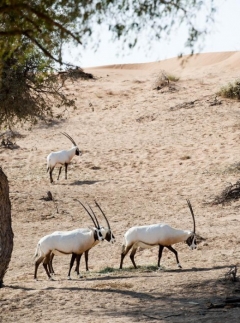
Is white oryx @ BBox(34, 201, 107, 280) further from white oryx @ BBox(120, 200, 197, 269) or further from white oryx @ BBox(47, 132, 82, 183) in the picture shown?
white oryx @ BBox(47, 132, 82, 183)

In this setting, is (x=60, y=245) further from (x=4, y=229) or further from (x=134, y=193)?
(x=134, y=193)

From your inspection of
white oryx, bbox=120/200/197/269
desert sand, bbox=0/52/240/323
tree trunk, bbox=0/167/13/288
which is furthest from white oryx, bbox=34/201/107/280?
tree trunk, bbox=0/167/13/288

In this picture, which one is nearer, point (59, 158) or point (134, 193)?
point (134, 193)

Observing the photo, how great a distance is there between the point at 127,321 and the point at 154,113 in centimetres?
2122

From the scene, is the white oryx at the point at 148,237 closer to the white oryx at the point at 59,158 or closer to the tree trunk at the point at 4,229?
the tree trunk at the point at 4,229

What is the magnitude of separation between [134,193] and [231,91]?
1050 cm

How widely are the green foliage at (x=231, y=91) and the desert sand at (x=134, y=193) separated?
434 mm

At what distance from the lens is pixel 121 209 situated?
19047 millimetres

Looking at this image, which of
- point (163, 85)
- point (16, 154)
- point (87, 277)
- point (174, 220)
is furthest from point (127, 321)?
point (163, 85)

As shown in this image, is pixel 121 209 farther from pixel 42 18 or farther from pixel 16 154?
pixel 42 18

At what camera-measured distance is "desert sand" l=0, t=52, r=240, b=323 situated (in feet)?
33.7

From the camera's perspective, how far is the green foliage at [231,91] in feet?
98.3

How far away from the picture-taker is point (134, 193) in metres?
20.9

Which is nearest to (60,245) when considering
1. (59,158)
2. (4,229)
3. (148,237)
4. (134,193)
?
(4,229)
